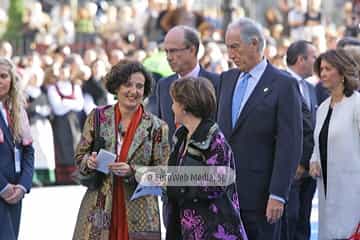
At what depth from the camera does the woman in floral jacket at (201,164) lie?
24.1 feet

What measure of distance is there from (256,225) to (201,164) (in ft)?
3.68

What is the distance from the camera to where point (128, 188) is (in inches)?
315

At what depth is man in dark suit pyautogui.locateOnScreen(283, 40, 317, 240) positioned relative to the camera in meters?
10.2

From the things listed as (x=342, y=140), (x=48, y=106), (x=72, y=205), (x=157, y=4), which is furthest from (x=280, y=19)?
(x=342, y=140)

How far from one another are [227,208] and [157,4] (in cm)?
1661

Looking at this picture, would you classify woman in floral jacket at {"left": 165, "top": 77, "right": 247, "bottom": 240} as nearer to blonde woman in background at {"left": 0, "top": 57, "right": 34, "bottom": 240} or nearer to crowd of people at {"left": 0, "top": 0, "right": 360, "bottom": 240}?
A: crowd of people at {"left": 0, "top": 0, "right": 360, "bottom": 240}

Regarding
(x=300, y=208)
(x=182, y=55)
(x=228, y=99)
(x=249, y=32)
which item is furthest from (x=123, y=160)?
(x=300, y=208)

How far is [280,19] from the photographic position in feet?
84.9

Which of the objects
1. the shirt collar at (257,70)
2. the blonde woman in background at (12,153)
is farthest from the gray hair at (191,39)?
the blonde woman in background at (12,153)

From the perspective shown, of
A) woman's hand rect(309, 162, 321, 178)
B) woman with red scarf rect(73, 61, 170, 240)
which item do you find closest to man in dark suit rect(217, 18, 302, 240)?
woman with red scarf rect(73, 61, 170, 240)

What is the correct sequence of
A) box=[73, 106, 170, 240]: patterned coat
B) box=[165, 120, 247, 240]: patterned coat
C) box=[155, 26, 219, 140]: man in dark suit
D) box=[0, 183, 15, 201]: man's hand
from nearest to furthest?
box=[165, 120, 247, 240]: patterned coat → box=[73, 106, 170, 240]: patterned coat → box=[0, 183, 15, 201]: man's hand → box=[155, 26, 219, 140]: man in dark suit

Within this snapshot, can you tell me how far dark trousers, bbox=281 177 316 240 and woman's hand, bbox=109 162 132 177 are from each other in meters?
2.74

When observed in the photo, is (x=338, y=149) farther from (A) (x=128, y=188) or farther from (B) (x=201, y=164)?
(B) (x=201, y=164)

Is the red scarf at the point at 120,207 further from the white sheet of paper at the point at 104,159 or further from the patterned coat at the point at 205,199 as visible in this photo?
the patterned coat at the point at 205,199
